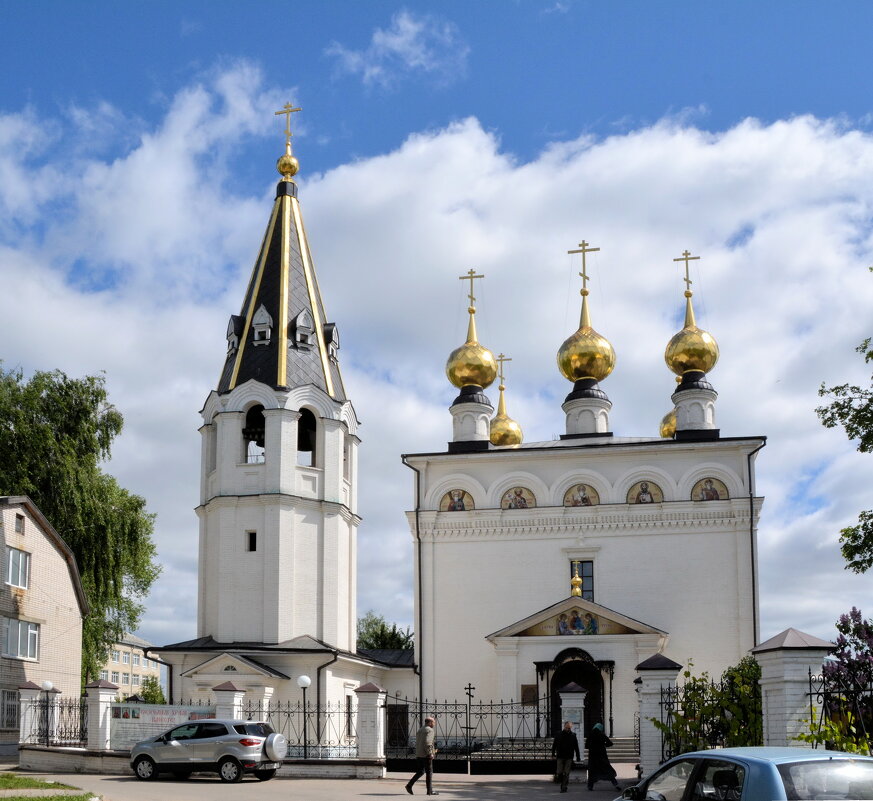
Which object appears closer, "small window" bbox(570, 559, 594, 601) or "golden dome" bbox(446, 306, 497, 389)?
"small window" bbox(570, 559, 594, 601)

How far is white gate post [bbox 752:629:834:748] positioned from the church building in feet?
47.0

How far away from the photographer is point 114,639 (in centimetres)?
3145

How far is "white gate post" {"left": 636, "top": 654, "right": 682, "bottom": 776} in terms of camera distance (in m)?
17.0

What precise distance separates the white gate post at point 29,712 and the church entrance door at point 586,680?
11.8 meters

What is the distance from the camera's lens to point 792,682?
1360cm

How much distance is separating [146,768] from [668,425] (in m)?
22.2

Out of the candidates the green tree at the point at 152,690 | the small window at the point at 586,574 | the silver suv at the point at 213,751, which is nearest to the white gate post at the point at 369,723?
the silver suv at the point at 213,751

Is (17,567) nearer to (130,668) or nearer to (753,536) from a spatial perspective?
(753,536)

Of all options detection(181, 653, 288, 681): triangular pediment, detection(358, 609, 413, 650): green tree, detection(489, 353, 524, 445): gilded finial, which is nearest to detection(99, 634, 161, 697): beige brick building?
detection(358, 609, 413, 650): green tree

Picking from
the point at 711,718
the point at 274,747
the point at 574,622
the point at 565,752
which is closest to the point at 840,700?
the point at 711,718

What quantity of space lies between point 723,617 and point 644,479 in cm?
397

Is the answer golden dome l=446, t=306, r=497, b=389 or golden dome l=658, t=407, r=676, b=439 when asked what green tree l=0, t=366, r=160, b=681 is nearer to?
golden dome l=446, t=306, r=497, b=389

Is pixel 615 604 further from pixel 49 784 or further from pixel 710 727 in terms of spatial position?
pixel 49 784

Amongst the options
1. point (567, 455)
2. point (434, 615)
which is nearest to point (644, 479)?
point (567, 455)
